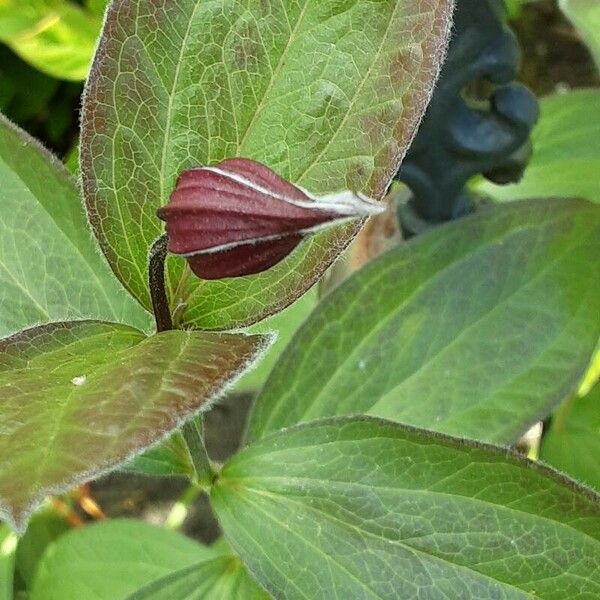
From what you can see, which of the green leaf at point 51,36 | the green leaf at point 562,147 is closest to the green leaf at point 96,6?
the green leaf at point 51,36

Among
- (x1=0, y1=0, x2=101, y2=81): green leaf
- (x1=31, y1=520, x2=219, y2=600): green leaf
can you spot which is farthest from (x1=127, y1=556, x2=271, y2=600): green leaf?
(x1=0, y1=0, x2=101, y2=81): green leaf

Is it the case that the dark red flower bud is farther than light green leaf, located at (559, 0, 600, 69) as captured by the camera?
No

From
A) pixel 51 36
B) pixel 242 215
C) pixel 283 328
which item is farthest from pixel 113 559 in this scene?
pixel 51 36

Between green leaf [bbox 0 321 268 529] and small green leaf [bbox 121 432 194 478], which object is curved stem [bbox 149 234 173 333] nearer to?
green leaf [bbox 0 321 268 529]

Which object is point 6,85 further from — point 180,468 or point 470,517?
point 470,517

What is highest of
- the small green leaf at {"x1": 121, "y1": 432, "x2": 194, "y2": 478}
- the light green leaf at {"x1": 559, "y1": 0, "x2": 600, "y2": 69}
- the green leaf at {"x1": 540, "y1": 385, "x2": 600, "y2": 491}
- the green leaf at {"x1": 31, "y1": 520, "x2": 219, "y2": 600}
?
the light green leaf at {"x1": 559, "y1": 0, "x2": 600, "y2": 69}

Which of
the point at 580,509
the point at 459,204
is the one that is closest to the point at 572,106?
the point at 459,204

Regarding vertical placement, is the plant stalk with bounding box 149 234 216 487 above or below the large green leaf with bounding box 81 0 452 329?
below

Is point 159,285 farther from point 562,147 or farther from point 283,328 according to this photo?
point 562,147
